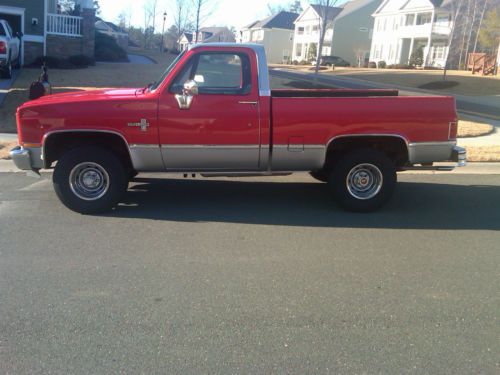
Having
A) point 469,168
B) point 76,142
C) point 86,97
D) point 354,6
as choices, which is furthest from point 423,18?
point 76,142

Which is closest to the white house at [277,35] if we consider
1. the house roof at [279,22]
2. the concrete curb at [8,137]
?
the house roof at [279,22]

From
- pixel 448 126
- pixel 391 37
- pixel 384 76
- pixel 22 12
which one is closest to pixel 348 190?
pixel 448 126

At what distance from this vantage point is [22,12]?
22.4 m

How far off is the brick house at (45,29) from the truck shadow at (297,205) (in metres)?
18.6

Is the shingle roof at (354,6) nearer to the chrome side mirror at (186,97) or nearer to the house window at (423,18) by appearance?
the house window at (423,18)

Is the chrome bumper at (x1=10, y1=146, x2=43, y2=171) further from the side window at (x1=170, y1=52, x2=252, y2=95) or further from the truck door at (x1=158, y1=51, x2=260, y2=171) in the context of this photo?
the side window at (x1=170, y1=52, x2=252, y2=95)

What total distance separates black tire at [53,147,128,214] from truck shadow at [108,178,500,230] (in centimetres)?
27

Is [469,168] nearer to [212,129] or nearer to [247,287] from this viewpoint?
[212,129]

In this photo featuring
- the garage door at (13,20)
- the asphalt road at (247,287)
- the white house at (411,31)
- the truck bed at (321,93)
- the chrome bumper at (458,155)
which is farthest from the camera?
the white house at (411,31)

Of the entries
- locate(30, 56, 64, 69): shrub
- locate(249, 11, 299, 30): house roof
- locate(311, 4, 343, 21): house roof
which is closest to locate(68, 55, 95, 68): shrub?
locate(30, 56, 64, 69): shrub

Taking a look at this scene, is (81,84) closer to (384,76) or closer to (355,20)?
(384,76)

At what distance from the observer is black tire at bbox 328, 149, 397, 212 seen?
6.24 meters

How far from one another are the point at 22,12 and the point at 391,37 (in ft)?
148

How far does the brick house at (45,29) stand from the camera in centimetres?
2252
